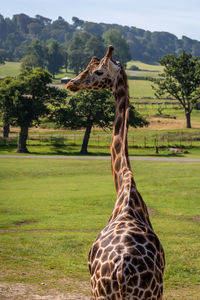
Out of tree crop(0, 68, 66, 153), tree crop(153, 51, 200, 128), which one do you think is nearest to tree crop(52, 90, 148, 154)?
tree crop(0, 68, 66, 153)

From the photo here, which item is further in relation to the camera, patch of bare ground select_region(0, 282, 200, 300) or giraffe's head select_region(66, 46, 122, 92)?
patch of bare ground select_region(0, 282, 200, 300)

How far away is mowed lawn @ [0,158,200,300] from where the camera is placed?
47.6 ft

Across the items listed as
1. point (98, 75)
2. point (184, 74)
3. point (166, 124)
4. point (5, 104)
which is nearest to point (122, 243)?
point (98, 75)

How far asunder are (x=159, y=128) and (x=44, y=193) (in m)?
58.3

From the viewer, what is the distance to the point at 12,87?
5934 cm

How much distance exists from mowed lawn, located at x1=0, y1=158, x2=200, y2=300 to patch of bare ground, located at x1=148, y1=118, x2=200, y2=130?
141ft

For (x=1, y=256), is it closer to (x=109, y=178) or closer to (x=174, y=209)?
(x=174, y=209)

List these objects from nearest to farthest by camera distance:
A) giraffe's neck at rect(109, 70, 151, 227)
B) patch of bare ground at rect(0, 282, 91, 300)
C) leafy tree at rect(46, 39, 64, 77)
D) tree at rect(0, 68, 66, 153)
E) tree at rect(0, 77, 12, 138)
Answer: giraffe's neck at rect(109, 70, 151, 227) < patch of bare ground at rect(0, 282, 91, 300) < tree at rect(0, 68, 66, 153) < tree at rect(0, 77, 12, 138) < leafy tree at rect(46, 39, 64, 77)

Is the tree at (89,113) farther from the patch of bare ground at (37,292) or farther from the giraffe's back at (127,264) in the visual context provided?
the giraffe's back at (127,264)

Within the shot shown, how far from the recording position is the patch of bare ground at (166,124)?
288 ft

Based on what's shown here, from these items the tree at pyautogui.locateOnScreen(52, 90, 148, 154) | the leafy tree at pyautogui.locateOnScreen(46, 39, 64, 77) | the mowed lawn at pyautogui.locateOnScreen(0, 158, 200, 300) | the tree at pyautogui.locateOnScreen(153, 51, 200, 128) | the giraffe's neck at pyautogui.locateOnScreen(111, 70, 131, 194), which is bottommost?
the mowed lawn at pyautogui.locateOnScreen(0, 158, 200, 300)

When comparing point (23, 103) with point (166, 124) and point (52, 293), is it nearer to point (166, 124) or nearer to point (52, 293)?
point (166, 124)

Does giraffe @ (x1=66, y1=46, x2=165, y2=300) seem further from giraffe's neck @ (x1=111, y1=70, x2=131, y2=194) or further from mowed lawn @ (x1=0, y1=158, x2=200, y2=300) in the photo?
mowed lawn @ (x1=0, y1=158, x2=200, y2=300)

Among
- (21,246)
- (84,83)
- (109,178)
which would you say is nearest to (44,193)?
(109,178)
